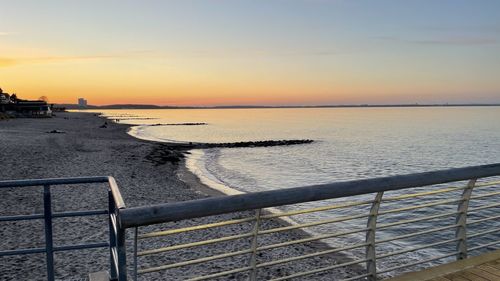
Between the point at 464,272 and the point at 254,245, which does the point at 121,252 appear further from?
the point at 464,272

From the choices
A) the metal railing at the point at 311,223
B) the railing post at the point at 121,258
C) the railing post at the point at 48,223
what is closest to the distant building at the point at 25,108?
the metal railing at the point at 311,223

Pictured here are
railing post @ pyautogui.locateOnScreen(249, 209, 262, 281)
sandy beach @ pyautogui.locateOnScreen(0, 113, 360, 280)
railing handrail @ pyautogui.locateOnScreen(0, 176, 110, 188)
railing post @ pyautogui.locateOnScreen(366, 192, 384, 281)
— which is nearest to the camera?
railing post @ pyautogui.locateOnScreen(249, 209, 262, 281)

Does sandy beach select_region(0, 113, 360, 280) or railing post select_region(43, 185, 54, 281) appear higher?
railing post select_region(43, 185, 54, 281)

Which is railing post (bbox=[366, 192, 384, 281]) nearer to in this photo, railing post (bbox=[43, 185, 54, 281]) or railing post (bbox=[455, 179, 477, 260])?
railing post (bbox=[455, 179, 477, 260])

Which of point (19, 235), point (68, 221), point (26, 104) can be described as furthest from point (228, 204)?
point (26, 104)

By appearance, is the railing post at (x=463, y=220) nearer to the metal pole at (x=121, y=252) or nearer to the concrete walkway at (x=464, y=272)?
the concrete walkway at (x=464, y=272)

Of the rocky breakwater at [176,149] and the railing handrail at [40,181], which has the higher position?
the railing handrail at [40,181]

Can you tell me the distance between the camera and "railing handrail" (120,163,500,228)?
2646 millimetres

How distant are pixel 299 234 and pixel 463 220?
904cm

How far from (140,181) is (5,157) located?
38.7 feet

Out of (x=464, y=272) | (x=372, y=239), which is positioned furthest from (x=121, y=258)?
(x=464, y=272)

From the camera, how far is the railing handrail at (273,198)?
2.65 metres

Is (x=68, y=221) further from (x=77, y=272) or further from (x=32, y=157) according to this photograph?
(x=32, y=157)

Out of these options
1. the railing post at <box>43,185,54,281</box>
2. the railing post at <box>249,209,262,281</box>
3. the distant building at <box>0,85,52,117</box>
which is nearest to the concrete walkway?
the railing post at <box>249,209,262,281</box>
